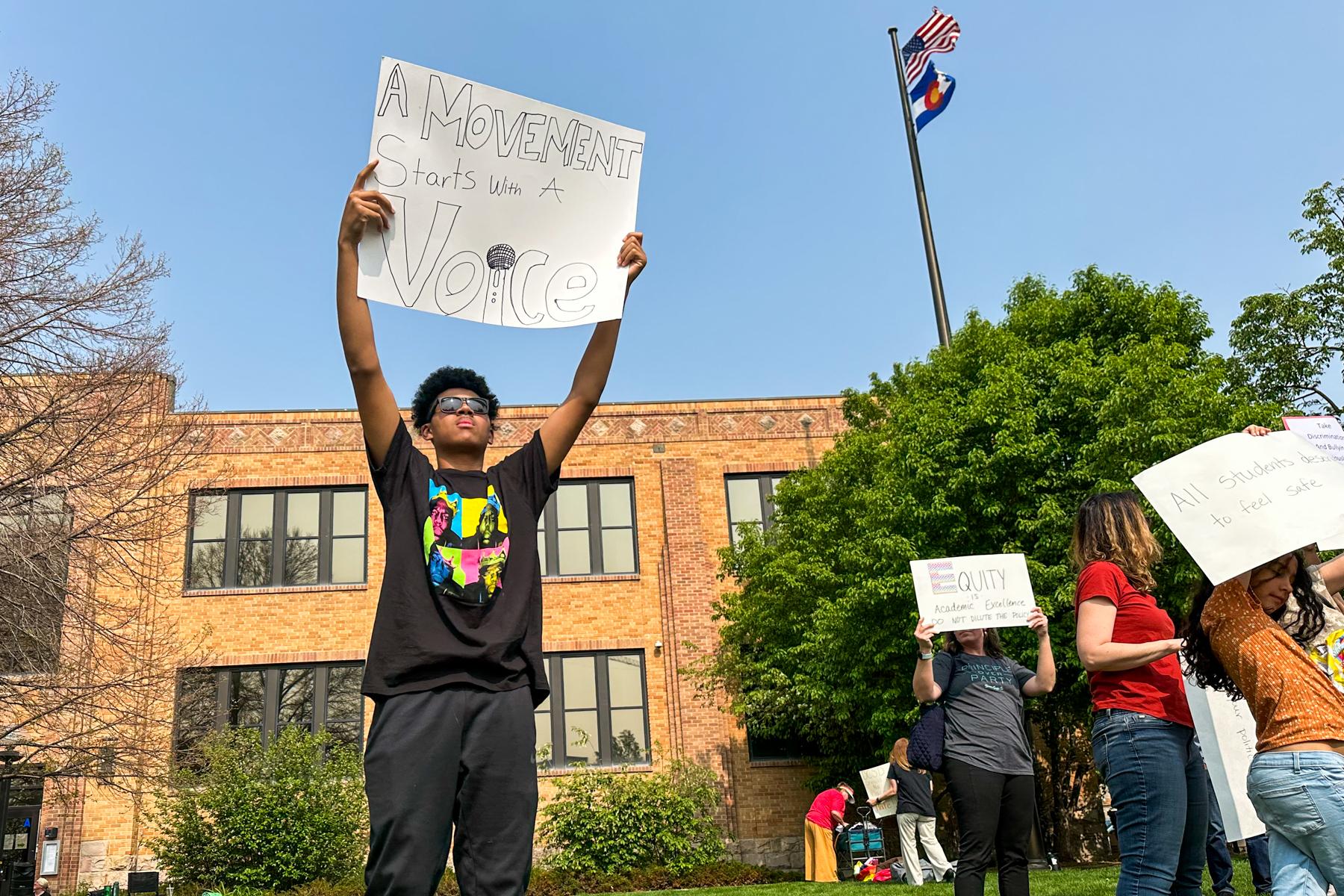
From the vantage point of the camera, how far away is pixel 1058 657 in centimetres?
1706

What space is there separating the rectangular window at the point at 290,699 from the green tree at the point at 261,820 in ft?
11.1

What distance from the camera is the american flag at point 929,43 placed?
76.6ft

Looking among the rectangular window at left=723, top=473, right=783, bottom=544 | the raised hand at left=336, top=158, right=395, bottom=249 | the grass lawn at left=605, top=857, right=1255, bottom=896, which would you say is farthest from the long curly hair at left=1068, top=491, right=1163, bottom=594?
the rectangular window at left=723, top=473, right=783, bottom=544

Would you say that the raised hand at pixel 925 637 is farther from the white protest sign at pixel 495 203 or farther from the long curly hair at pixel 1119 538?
the white protest sign at pixel 495 203

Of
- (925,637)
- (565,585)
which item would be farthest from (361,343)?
(565,585)

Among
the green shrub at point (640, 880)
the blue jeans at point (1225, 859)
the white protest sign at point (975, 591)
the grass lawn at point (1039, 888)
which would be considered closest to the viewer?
the white protest sign at point (975, 591)

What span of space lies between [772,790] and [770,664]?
12.2 ft

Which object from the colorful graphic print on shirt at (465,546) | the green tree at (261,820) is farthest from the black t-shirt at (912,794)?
the colorful graphic print on shirt at (465,546)

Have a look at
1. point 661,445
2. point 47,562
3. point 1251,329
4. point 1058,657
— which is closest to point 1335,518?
point 1058,657

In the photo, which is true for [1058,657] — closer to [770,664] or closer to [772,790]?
[770,664]

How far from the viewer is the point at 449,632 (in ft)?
10.1

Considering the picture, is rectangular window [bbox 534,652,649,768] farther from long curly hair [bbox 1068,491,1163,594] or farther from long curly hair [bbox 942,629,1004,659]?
long curly hair [bbox 1068,491,1163,594]

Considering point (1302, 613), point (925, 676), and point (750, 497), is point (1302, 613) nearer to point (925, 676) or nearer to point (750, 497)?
point (925, 676)

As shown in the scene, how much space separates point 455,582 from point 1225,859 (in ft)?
23.6
